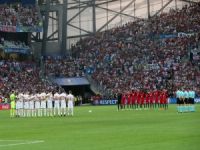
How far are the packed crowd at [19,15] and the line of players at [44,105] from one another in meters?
33.1

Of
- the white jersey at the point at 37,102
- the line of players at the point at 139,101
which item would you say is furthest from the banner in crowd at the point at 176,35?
the white jersey at the point at 37,102

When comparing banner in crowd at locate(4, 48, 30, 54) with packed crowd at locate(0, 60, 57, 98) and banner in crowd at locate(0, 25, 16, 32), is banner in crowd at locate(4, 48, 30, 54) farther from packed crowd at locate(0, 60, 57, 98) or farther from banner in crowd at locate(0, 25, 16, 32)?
banner in crowd at locate(0, 25, 16, 32)

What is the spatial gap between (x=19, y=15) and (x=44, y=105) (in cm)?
3870

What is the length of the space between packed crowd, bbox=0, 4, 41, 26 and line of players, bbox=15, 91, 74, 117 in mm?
33136

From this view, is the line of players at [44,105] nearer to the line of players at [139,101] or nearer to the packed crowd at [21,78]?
the line of players at [139,101]

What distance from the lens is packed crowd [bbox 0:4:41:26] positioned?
79000 mm

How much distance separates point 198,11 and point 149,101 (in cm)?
2898

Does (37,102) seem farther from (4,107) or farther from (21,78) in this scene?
(21,78)

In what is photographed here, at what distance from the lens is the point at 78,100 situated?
248ft

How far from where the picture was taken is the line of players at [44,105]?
44156 mm

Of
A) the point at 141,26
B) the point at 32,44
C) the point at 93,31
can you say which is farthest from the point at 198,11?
the point at 32,44

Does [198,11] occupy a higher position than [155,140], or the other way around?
[198,11]

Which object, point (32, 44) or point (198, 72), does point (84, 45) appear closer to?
point (32, 44)

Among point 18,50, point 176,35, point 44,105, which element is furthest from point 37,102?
point 176,35
